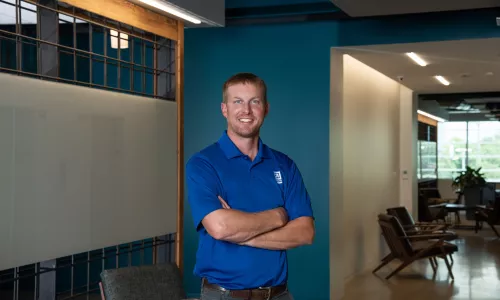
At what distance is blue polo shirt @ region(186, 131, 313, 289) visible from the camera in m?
3.10

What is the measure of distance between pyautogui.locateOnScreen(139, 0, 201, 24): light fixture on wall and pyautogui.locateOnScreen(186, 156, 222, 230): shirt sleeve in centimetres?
275

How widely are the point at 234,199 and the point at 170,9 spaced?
317 cm

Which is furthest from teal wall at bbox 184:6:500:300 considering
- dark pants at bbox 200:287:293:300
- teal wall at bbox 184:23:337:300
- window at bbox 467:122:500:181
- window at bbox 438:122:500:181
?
window at bbox 467:122:500:181

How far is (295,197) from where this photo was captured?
3.41m

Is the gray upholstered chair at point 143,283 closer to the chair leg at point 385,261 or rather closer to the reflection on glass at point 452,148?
the chair leg at point 385,261

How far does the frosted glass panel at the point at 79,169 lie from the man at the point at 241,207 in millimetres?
1805

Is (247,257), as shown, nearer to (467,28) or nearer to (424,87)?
(467,28)

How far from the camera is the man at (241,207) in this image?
3.10 m

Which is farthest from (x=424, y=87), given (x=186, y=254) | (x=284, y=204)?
(x=284, y=204)

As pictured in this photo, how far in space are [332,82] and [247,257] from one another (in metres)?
6.03

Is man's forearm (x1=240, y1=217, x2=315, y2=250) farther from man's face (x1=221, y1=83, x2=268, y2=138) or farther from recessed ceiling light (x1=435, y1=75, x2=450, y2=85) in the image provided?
recessed ceiling light (x1=435, y1=75, x2=450, y2=85)

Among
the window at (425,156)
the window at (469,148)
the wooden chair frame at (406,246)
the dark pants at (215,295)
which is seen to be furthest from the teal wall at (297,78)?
the window at (469,148)

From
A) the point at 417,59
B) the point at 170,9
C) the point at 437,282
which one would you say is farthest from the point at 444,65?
the point at 170,9

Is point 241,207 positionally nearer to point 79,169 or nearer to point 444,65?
point 79,169
